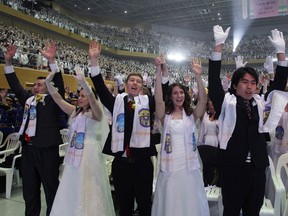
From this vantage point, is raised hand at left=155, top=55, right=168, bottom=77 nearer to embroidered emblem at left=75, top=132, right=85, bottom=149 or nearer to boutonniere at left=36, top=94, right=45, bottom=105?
embroidered emblem at left=75, top=132, right=85, bottom=149

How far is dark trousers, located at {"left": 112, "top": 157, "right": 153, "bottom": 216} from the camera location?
2531mm

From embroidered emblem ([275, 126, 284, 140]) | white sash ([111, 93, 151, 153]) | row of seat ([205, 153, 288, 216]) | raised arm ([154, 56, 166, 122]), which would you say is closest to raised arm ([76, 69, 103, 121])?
white sash ([111, 93, 151, 153])

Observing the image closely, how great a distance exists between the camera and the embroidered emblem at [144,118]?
2609 millimetres

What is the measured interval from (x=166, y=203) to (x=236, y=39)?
106ft

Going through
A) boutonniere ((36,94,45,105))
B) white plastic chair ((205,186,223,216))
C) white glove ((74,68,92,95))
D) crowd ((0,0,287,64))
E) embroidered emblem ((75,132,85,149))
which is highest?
crowd ((0,0,287,64))

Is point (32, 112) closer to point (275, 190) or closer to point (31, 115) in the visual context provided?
point (31, 115)

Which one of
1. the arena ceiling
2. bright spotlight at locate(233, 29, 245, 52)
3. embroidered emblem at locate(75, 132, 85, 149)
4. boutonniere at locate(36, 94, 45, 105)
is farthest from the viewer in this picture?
bright spotlight at locate(233, 29, 245, 52)

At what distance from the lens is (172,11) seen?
25.9 m

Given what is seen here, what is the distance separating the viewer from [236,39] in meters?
31.9

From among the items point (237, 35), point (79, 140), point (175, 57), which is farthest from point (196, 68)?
point (237, 35)

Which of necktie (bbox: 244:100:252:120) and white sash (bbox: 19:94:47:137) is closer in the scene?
necktie (bbox: 244:100:252:120)

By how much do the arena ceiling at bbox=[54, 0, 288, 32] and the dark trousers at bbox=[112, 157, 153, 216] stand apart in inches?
882

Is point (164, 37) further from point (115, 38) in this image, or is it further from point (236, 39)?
point (236, 39)

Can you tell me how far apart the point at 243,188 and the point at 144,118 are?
1023 mm
